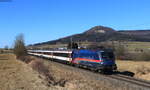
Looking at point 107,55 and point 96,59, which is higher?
point 107,55

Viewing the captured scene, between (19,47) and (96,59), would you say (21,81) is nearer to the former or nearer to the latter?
(96,59)

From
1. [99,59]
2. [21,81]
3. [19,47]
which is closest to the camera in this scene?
[21,81]

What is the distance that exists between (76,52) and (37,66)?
8305mm

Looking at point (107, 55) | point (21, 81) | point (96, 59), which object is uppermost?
point (107, 55)

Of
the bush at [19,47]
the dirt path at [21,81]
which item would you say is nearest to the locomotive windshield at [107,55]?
the dirt path at [21,81]

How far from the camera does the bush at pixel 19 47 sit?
76125 millimetres

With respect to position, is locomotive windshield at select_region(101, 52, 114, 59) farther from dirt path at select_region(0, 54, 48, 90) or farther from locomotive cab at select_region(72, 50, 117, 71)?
dirt path at select_region(0, 54, 48, 90)

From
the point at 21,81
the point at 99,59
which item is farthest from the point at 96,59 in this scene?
the point at 21,81

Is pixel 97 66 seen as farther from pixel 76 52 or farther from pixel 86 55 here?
pixel 76 52

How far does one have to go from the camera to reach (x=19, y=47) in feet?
254

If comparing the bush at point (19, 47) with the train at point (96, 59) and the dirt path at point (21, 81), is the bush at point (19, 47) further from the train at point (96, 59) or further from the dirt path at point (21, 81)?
the dirt path at point (21, 81)

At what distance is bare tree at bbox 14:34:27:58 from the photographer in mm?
76125

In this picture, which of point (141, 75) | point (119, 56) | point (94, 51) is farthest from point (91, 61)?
point (119, 56)

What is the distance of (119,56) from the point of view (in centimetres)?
6306
